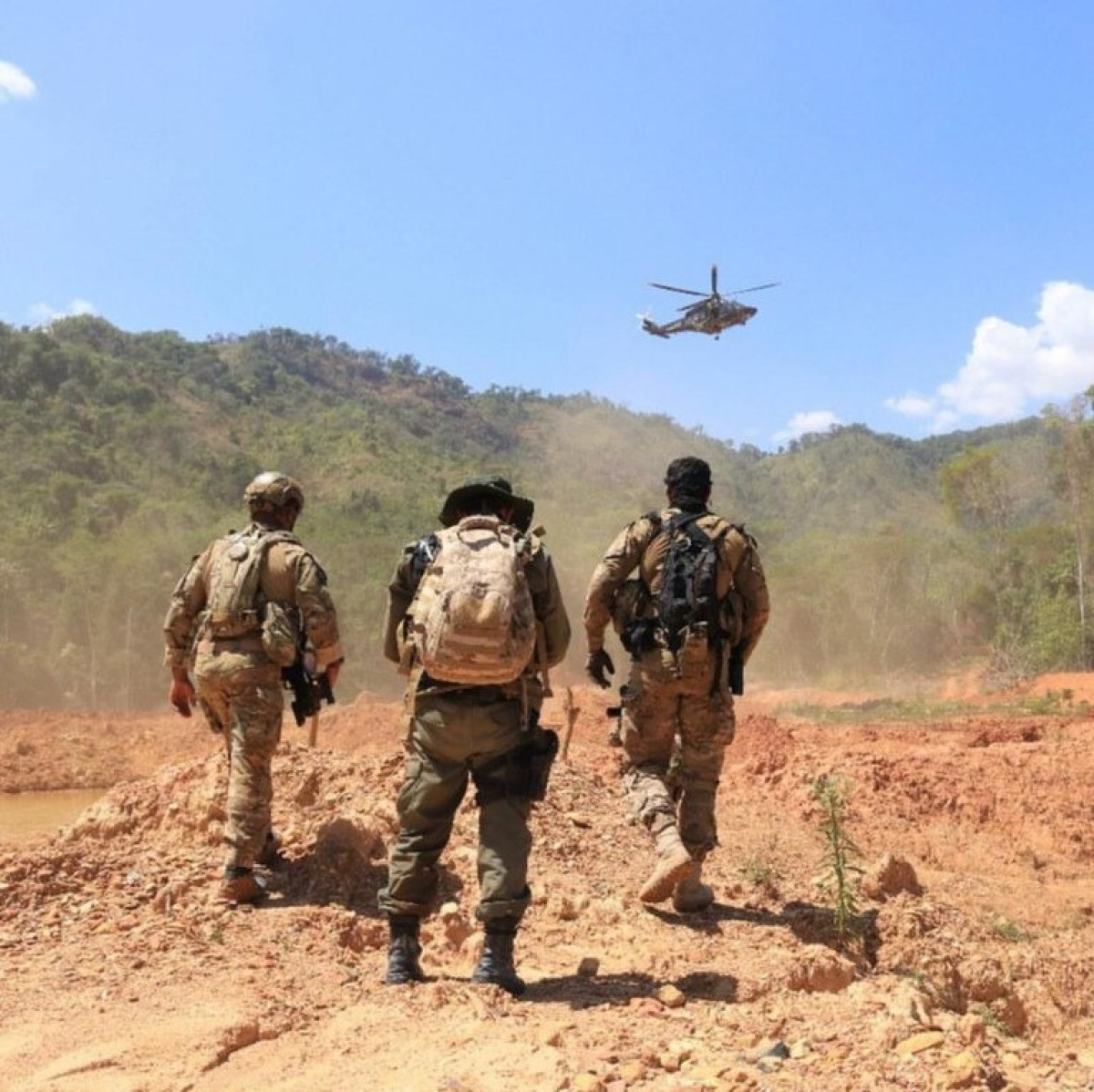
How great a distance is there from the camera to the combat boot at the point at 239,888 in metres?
4.43

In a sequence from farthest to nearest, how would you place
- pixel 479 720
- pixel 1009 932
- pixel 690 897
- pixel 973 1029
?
pixel 1009 932, pixel 690 897, pixel 479 720, pixel 973 1029

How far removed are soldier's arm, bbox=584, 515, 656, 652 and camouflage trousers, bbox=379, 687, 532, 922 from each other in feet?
3.57

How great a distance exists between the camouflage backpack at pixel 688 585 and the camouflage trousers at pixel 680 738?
143 millimetres

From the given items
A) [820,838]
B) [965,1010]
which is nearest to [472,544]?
[965,1010]

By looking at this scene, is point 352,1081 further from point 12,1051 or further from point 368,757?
point 368,757

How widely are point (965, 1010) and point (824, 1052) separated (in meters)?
1.56

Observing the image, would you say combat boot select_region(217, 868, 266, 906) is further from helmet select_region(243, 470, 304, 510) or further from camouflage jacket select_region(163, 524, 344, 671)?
helmet select_region(243, 470, 304, 510)

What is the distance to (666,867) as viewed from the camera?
4.12 meters

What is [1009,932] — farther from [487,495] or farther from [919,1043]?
[487,495]

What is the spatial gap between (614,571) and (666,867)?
1268mm

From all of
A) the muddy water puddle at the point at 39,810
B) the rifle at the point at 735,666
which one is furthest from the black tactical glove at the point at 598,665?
the muddy water puddle at the point at 39,810

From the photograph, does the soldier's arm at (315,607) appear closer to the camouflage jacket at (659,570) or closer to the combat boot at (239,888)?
the combat boot at (239,888)

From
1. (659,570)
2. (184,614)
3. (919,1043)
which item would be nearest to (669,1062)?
(919,1043)

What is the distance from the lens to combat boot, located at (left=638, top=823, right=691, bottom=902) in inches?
162
